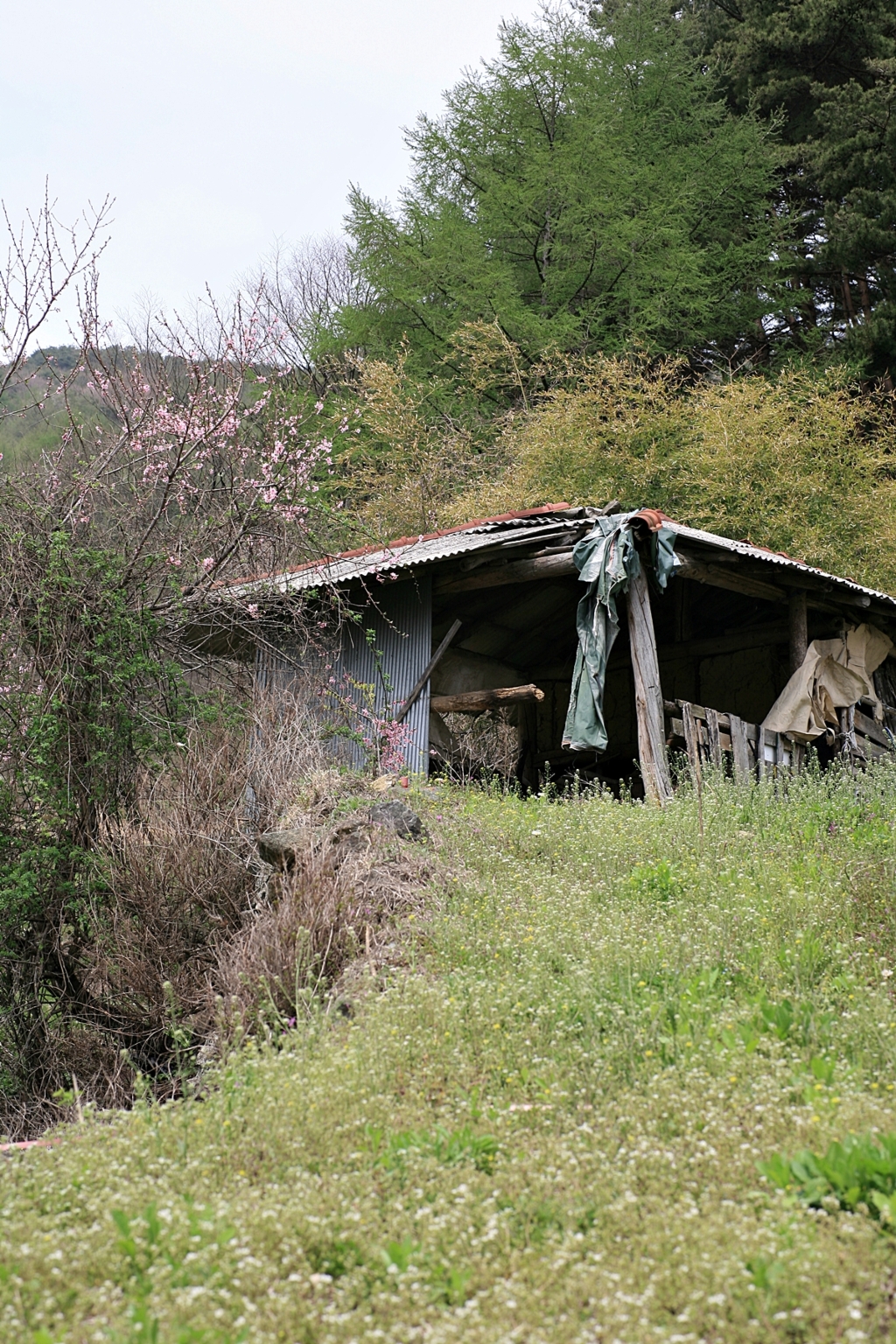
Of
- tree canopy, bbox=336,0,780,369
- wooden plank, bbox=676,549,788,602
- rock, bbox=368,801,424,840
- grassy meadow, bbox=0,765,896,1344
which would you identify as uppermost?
tree canopy, bbox=336,0,780,369

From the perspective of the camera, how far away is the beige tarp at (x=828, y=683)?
10.2 meters

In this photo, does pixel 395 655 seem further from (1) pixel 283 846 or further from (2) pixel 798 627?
(2) pixel 798 627

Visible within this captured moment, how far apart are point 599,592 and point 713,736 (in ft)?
5.53

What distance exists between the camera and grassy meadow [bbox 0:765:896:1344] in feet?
8.32

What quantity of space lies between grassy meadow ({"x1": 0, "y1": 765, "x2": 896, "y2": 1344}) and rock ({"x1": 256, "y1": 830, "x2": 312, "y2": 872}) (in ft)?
3.66

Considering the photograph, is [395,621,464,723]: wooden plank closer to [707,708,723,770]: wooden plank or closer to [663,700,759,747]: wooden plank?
[663,700,759,747]: wooden plank

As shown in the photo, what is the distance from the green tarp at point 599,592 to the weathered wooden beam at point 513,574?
0.70 ft

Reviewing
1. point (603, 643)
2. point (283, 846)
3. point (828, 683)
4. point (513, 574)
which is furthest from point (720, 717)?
point (283, 846)

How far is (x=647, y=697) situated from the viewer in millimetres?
8664

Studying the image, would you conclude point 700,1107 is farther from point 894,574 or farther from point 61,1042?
point 894,574

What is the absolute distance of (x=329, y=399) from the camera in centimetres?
1880

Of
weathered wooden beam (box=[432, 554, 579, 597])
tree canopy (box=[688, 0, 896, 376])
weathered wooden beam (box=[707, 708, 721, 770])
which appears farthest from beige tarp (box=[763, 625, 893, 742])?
tree canopy (box=[688, 0, 896, 376])

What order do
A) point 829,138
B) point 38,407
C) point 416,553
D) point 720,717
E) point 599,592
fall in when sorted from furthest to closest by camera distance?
point 829,138 < point 720,717 < point 416,553 < point 599,592 < point 38,407

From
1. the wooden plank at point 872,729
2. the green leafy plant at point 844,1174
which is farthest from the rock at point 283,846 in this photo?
the wooden plank at point 872,729
